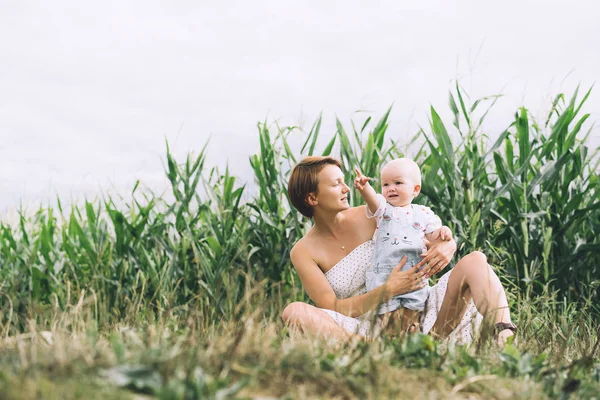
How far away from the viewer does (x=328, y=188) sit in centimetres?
319

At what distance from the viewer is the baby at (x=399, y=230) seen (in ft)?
10.0

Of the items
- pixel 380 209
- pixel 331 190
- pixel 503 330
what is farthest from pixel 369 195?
pixel 503 330

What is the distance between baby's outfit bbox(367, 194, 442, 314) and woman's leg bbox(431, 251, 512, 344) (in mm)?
129

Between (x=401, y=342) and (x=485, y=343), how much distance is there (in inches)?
16.8

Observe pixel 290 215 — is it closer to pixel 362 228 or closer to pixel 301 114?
pixel 301 114

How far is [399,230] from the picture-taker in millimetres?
3066

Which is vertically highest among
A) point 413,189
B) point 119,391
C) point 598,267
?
point 413,189

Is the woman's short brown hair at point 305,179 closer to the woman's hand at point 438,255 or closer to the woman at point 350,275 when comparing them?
the woman at point 350,275

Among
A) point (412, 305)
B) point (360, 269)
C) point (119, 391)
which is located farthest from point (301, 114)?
point (119, 391)

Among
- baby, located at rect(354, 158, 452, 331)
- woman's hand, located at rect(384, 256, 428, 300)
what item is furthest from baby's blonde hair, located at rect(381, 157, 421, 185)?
woman's hand, located at rect(384, 256, 428, 300)

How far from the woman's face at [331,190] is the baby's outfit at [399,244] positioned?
0.18 m

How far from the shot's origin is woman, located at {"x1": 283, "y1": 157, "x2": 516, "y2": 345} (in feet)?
9.65

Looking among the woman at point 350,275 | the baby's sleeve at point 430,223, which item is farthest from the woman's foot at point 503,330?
the baby's sleeve at point 430,223

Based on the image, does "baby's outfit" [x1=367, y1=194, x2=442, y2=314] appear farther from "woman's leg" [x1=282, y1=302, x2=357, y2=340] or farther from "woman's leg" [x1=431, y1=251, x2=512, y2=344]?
"woman's leg" [x1=282, y1=302, x2=357, y2=340]
